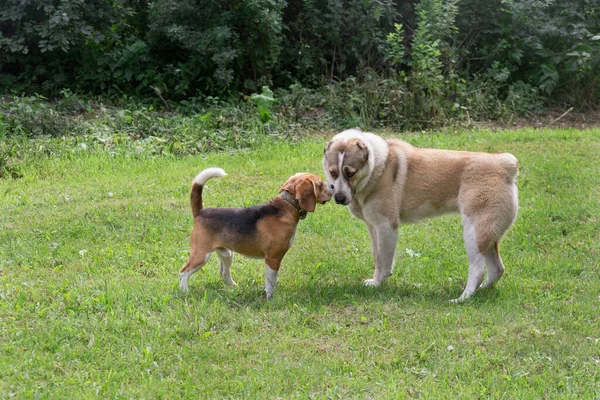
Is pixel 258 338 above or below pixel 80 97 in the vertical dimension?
above

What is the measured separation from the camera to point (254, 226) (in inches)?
226

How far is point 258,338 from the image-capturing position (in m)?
5.14

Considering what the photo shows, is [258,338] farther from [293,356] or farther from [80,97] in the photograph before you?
[80,97]

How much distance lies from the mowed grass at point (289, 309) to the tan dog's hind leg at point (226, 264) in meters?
0.16

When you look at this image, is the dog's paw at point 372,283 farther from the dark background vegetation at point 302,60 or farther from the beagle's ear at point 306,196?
the dark background vegetation at point 302,60

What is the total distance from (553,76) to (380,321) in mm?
10221

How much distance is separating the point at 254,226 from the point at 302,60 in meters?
8.87

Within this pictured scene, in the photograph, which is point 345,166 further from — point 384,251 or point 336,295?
point 336,295

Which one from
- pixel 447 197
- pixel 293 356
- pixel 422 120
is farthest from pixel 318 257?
pixel 422 120

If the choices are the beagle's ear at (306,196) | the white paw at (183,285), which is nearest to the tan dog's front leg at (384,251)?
the beagle's ear at (306,196)

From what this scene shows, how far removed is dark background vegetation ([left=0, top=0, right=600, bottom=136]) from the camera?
12414mm

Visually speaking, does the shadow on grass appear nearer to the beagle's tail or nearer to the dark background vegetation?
the beagle's tail

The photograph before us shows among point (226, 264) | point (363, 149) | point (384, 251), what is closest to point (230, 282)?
point (226, 264)

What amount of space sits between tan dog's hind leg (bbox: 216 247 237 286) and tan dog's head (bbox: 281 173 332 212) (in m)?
0.75
